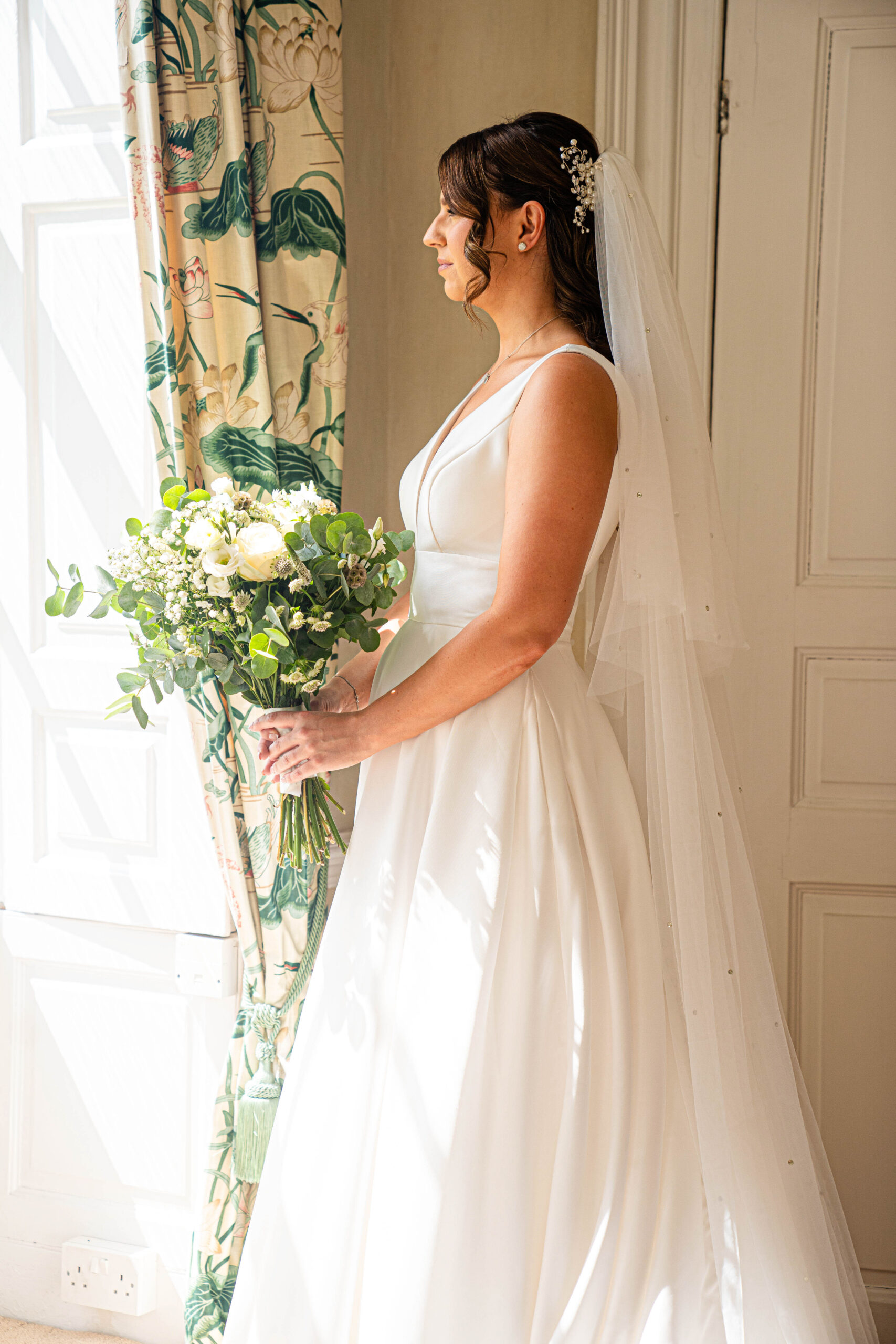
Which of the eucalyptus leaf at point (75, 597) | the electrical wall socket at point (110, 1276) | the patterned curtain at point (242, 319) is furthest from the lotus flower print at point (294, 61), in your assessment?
the electrical wall socket at point (110, 1276)

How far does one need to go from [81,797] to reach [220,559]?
0.93 metres

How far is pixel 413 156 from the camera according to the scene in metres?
2.27

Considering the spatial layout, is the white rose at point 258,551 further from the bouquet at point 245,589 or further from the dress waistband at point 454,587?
the dress waistband at point 454,587

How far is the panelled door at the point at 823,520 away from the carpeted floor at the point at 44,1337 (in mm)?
1459

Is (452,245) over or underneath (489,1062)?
over

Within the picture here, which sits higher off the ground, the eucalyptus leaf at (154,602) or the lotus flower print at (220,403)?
the lotus flower print at (220,403)

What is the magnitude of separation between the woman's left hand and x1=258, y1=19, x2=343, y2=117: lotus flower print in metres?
1.11

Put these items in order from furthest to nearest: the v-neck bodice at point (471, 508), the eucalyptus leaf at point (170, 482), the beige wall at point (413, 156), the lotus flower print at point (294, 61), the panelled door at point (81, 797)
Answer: the beige wall at point (413, 156), the panelled door at point (81, 797), the lotus flower print at point (294, 61), the eucalyptus leaf at point (170, 482), the v-neck bodice at point (471, 508)

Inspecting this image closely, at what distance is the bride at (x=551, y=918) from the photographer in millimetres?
1338

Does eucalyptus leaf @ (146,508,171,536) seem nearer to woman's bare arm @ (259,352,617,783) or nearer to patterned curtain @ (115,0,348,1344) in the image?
woman's bare arm @ (259,352,617,783)

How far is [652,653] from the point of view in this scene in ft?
4.91

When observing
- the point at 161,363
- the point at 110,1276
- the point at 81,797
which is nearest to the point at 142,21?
the point at 161,363

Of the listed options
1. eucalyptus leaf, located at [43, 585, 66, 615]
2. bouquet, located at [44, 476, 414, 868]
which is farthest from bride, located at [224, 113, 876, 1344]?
eucalyptus leaf, located at [43, 585, 66, 615]

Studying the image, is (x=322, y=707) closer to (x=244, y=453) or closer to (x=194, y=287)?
(x=244, y=453)
